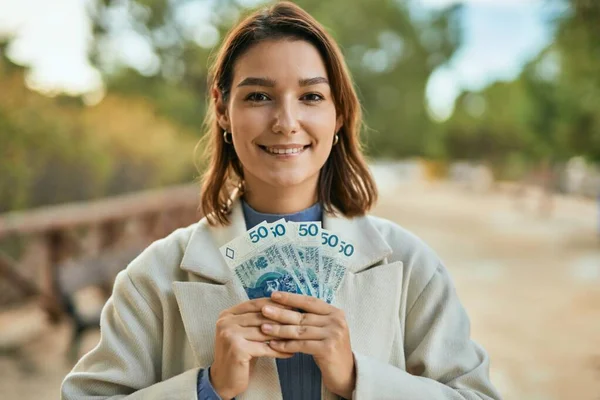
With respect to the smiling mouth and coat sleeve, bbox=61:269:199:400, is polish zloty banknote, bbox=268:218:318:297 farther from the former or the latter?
coat sleeve, bbox=61:269:199:400

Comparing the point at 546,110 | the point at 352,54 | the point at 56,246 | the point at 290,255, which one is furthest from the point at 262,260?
the point at 352,54

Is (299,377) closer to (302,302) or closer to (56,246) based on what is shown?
(302,302)

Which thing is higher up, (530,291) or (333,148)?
(333,148)

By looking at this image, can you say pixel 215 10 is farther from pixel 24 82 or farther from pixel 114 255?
pixel 114 255

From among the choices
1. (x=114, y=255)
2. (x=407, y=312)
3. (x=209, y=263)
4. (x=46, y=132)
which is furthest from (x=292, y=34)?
(x=46, y=132)

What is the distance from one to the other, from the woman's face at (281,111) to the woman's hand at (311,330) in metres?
0.33

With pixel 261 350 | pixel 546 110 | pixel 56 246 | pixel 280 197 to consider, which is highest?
pixel 546 110

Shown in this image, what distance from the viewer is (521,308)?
21.9 ft

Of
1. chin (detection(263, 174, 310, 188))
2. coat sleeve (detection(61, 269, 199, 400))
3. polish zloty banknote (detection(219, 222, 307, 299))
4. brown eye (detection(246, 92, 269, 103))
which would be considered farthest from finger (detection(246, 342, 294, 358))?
brown eye (detection(246, 92, 269, 103))

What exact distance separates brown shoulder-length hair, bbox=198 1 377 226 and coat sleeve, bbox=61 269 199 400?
283 millimetres

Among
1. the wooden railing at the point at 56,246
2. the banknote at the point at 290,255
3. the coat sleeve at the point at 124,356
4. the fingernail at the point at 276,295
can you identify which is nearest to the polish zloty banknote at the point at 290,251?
the banknote at the point at 290,255

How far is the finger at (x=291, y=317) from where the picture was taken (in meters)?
1.30

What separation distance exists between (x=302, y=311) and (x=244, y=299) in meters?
0.21

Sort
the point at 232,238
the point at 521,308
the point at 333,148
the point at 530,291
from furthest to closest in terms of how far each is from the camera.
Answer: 1. the point at 530,291
2. the point at 521,308
3. the point at 333,148
4. the point at 232,238
